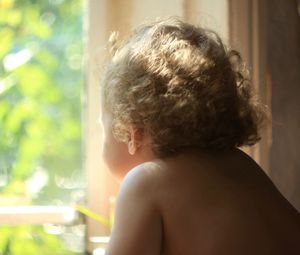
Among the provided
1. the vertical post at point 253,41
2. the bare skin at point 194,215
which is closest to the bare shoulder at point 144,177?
the bare skin at point 194,215

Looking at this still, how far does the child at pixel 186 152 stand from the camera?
826mm

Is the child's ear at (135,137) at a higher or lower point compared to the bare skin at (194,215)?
higher

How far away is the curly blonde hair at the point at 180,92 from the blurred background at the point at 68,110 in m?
0.24

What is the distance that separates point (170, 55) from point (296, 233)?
27 cm

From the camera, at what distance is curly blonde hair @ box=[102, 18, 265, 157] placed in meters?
0.87

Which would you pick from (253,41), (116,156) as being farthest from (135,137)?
(253,41)

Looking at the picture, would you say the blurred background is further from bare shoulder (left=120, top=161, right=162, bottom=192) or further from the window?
bare shoulder (left=120, top=161, right=162, bottom=192)

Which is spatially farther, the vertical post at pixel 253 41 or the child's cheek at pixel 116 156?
the vertical post at pixel 253 41

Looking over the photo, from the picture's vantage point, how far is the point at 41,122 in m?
1.24

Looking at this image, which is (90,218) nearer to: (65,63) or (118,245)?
(65,63)

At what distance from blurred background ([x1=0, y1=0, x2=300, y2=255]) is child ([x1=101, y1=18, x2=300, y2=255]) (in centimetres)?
22

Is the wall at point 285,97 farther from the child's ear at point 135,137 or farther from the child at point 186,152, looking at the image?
the child's ear at point 135,137

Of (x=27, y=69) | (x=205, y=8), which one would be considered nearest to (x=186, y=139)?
(x=205, y=8)

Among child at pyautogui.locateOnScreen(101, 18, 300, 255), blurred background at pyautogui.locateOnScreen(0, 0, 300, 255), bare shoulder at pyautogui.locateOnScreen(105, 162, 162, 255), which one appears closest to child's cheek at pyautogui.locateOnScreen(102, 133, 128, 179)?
child at pyautogui.locateOnScreen(101, 18, 300, 255)
